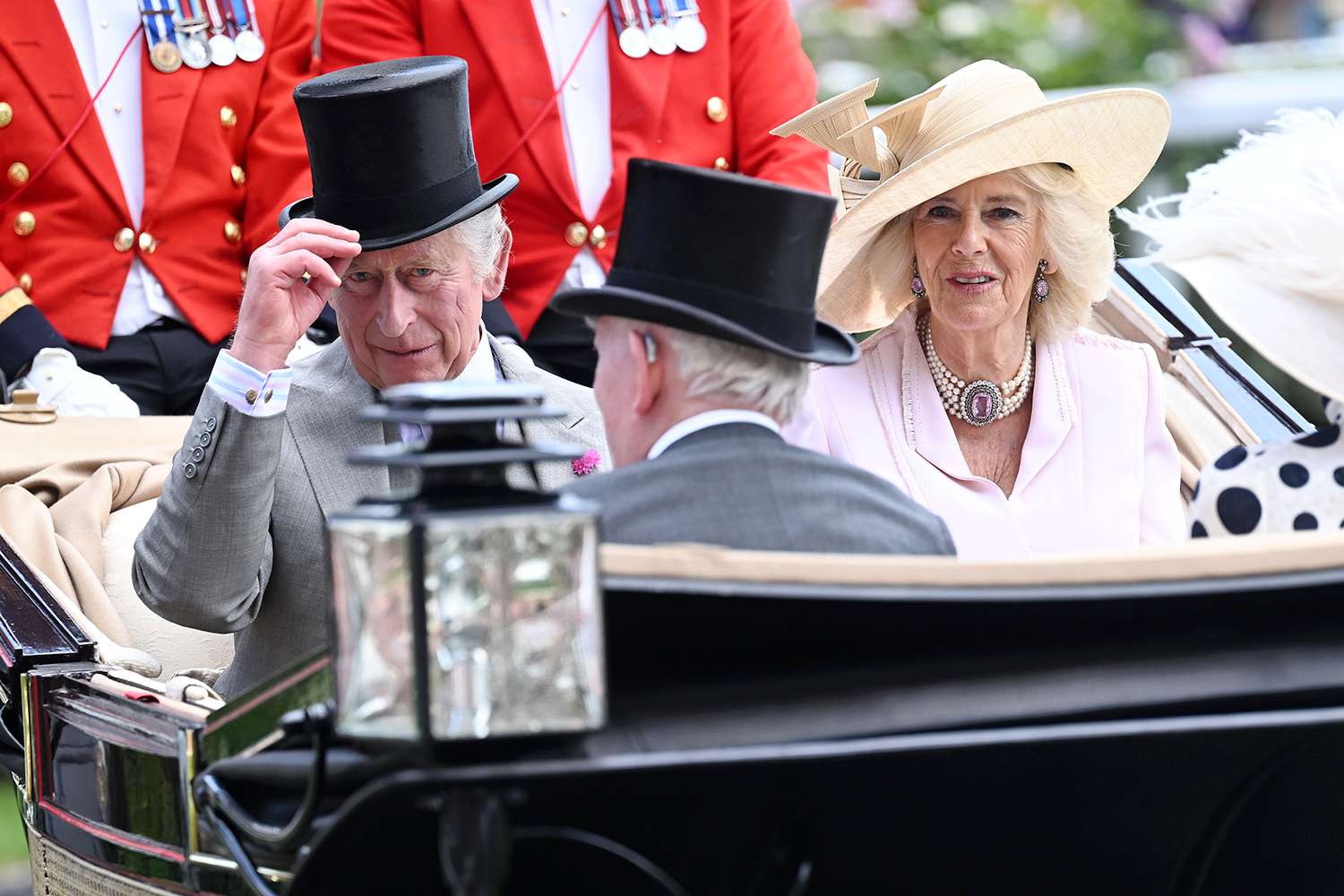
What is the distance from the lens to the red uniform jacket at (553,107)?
3344 mm

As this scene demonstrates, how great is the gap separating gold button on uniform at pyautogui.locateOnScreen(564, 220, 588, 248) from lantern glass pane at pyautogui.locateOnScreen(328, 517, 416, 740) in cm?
209

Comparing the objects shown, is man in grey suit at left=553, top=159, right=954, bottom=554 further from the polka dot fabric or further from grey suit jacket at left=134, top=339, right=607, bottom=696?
grey suit jacket at left=134, top=339, right=607, bottom=696

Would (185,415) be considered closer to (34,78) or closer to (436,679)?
(34,78)

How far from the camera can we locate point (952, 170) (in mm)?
2770

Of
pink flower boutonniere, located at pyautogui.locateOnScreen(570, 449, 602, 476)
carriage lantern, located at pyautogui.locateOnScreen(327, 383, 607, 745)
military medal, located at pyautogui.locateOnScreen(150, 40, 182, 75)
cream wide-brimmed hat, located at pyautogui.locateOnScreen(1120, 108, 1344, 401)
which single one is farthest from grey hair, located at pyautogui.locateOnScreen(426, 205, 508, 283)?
carriage lantern, located at pyautogui.locateOnScreen(327, 383, 607, 745)

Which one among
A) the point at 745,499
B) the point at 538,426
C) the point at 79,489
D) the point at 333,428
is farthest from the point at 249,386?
the point at 745,499

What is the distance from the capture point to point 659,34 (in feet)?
11.2

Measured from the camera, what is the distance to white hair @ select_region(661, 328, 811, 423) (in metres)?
1.83

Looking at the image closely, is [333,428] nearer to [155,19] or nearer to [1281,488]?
[155,19]

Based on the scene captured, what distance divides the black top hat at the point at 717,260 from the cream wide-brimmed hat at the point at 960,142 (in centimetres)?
84

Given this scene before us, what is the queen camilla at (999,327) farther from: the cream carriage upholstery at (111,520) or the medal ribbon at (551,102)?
the cream carriage upholstery at (111,520)

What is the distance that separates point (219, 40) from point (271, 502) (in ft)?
4.13

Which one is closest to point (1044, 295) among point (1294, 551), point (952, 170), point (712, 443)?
point (952, 170)

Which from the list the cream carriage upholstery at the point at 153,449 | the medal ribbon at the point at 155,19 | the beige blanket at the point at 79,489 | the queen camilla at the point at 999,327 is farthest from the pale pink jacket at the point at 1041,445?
the medal ribbon at the point at 155,19
